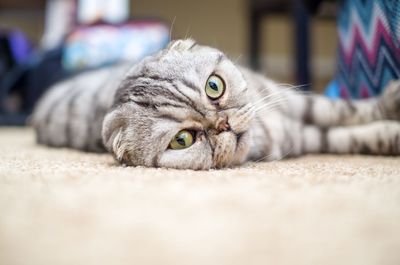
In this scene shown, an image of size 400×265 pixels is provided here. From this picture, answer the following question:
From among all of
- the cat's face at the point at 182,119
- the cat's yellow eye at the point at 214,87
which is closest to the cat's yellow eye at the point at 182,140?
the cat's face at the point at 182,119

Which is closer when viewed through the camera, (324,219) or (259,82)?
(324,219)

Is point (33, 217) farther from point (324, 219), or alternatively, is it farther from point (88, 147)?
point (88, 147)

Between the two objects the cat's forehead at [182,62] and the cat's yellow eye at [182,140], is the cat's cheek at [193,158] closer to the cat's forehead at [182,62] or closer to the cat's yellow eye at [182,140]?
the cat's yellow eye at [182,140]

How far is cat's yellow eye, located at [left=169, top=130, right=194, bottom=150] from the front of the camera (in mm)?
1045

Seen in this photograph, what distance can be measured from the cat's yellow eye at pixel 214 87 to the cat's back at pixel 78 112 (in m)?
0.41

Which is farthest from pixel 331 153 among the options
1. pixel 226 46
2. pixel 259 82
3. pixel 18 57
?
pixel 226 46

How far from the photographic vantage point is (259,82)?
147cm

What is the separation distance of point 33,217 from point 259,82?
40.6 inches

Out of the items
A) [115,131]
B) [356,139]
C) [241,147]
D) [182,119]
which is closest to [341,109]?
[356,139]

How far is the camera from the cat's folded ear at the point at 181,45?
3.90 ft

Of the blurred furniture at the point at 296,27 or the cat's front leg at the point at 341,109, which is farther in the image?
the blurred furniture at the point at 296,27

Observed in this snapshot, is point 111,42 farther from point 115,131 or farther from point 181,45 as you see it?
point 115,131

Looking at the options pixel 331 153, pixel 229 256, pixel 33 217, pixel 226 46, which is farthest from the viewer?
pixel 226 46

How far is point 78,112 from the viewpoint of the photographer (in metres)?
1.65
